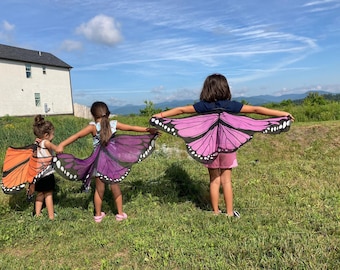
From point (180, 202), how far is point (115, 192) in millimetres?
1100

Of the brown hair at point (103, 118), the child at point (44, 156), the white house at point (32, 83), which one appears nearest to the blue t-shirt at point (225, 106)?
the brown hair at point (103, 118)

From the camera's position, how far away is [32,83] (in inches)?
1357

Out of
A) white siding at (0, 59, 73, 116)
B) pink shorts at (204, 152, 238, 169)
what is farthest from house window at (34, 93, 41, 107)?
pink shorts at (204, 152, 238, 169)

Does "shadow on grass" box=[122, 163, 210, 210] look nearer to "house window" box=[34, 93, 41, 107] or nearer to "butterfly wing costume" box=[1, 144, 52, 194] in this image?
"butterfly wing costume" box=[1, 144, 52, 194]

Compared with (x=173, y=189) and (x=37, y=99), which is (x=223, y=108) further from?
(x=37, y=99)

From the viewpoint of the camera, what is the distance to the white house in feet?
104

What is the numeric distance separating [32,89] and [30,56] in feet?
14.2

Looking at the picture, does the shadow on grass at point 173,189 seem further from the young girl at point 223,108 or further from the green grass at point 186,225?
the young girl at point 223,108

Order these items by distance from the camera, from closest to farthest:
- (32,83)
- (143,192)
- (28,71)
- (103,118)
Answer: (103,118) < (143,192) < (28,71) < (32,83)

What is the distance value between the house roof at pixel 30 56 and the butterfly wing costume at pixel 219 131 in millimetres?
32262

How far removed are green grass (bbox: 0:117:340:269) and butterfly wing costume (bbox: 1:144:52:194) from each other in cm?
46

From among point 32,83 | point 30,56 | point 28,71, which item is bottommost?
point 32,83

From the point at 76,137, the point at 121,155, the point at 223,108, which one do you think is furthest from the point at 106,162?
the point at 223,108

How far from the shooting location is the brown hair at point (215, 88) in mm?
4074
